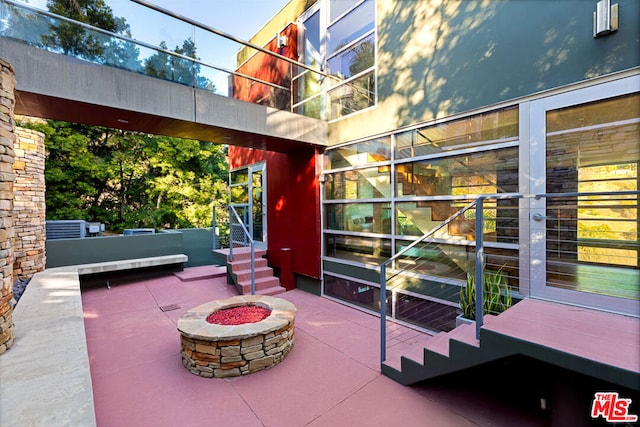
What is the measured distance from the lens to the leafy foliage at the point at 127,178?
1032 centimetres

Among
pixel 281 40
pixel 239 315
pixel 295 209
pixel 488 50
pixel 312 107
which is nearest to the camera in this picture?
pixel 488 50

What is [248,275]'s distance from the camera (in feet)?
20.5

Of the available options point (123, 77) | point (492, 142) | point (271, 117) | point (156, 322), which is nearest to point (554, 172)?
point (492, 142)

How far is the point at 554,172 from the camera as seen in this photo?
10.2 feet

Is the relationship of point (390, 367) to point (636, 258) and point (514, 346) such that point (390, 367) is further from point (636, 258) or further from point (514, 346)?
point (636, 258)

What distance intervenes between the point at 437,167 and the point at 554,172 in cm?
138

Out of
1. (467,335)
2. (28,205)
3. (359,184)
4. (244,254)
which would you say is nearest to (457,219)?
(467,335)

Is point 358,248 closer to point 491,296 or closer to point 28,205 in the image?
point 491,296

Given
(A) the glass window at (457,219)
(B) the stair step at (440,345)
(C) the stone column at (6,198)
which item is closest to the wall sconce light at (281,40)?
(A) the glass window at (457,219)

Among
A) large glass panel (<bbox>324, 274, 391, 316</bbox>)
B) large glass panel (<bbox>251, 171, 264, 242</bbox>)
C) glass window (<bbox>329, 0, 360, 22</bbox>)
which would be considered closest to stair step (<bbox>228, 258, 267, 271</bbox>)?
large glass panel (<bbox>251, 171, 264, 242</bbox>)

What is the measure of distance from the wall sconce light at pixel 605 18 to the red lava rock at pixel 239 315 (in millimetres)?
4742

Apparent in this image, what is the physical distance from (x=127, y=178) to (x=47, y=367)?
38.7 feet

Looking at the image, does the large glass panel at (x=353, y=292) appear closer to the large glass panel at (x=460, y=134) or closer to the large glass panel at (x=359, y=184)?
the large glass panel at (x=359, y=184)

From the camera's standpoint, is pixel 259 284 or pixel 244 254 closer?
pixel 259 284
